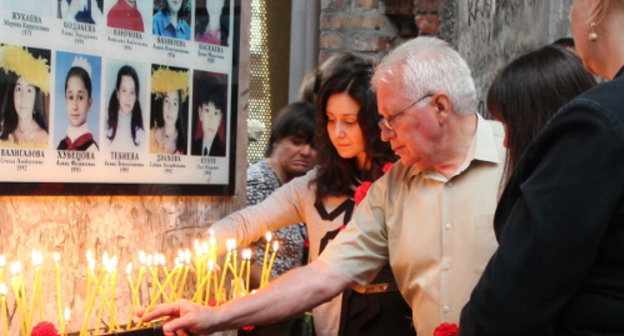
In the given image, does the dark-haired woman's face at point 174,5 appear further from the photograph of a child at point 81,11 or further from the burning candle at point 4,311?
the burning candle at point 4,311

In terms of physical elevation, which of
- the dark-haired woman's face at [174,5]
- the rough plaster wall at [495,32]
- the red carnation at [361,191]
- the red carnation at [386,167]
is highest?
the rough plaster wall at [495,32]

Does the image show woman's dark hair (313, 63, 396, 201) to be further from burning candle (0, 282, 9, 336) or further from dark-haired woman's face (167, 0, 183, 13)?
burning candle (0, 282, 9, 336)

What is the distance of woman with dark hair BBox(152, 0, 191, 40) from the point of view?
3.08 metres

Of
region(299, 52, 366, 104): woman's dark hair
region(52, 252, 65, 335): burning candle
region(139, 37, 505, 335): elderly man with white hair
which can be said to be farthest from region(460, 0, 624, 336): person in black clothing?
region(299, 52, 366, 104): woman's dark hair

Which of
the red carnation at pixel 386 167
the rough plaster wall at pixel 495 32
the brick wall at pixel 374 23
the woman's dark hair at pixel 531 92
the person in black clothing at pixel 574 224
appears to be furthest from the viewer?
the brick wall at pixel 374 23

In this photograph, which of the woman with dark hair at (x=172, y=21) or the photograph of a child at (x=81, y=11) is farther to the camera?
the woman with dark hair at (x=172, y=21)

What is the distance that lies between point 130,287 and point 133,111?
1.88ft

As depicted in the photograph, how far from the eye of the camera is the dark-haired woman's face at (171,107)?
3123mm

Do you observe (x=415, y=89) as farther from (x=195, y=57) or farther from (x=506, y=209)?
(x=506, y=209)

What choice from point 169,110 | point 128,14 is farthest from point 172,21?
point 169,110

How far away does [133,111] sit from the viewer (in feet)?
9.89

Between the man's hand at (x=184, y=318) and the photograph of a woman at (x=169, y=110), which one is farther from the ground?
the photograph of a woman at (x=169, y=110)

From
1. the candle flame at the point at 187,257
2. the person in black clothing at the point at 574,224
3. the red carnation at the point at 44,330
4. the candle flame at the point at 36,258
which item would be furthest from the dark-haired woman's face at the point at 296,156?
the person in black clothing at the point at 574,224

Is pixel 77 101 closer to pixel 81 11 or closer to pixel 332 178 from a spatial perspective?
pixel 81 11
